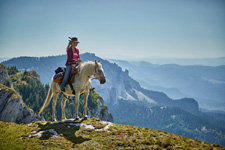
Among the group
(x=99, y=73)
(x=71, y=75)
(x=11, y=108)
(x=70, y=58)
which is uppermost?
(x=70, y=58)

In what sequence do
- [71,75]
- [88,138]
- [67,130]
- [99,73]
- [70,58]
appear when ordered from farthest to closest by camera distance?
[70,58]
[71,75]
[99,73]
[67,130]
[88,138]

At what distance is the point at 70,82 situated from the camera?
60.7ft

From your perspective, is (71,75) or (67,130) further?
(71,75)

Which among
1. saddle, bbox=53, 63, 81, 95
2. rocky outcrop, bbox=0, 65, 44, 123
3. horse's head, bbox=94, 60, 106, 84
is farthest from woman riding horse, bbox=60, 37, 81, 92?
rocky outcrop, bbox=0, 65, 44, 123

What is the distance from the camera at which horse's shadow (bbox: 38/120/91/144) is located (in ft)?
46.1

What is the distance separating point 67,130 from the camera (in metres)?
15.8

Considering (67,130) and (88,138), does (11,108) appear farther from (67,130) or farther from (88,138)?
(88,138)

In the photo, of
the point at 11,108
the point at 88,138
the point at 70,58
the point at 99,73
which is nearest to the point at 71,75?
the point at 70,58

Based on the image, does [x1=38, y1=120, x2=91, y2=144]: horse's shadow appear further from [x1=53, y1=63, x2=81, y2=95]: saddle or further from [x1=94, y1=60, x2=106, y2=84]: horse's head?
[x1=94, y1=60, x2=106, y2=84]: horse's head

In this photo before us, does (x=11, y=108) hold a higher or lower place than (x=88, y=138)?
lower

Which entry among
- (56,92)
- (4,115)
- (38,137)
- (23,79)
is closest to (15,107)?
(4,115)

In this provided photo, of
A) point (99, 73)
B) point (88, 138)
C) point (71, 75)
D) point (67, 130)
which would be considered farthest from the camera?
point (71, 75)

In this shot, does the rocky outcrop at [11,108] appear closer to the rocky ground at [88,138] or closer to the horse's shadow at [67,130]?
the horse's shadow at [67,130]

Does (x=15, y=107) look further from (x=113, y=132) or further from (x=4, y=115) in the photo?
(x=113, y=132)
